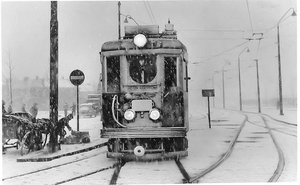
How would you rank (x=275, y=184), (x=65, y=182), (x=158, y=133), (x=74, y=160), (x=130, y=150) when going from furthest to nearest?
(x=74, y=160) → (x=130, y=150) → (x=158, y=133) → (x=65, y=182) → (x=275, y=184)

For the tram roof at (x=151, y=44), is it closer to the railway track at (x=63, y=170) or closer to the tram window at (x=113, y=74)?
the tram window at (x=113, y=74)

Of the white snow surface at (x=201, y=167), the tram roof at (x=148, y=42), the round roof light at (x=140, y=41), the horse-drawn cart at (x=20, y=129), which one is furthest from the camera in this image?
the horse-drawn cart at (x=20, y=129)

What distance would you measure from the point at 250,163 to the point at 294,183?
6.37 ft

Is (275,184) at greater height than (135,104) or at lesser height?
lesser

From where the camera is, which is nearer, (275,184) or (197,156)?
(275,184)

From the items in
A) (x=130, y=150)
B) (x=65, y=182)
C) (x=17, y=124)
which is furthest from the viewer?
(x=17, y=124)

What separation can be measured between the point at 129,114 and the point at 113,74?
104 centimetres

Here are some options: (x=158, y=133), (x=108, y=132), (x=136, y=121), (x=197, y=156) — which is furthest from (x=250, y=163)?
(x=108, y=132)

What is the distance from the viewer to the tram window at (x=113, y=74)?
7836 millimetres

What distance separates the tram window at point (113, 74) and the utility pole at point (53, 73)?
2403mm

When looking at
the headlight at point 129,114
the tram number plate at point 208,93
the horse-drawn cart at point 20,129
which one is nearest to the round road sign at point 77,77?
the horse-drawn cart at point 20,129

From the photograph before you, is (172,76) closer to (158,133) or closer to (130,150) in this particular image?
(158,133)

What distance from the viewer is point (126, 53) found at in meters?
7.79

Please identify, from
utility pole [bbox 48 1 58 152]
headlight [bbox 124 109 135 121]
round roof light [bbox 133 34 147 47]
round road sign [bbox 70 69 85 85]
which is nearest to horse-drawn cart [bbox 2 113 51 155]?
utility pole [bbox 48 1 58 152]
